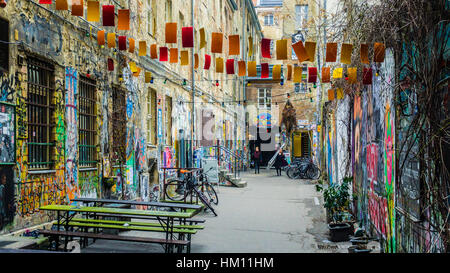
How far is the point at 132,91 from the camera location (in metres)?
12.5

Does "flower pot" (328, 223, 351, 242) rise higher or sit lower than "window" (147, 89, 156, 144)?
lower

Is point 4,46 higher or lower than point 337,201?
higher

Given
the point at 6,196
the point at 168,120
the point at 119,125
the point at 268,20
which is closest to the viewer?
the point at 6,196

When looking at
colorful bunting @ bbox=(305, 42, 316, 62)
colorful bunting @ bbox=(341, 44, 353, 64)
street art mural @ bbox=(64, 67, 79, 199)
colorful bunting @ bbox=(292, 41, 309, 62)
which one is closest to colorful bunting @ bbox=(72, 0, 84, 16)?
street art mural @ bbox=(64, 67, 79, 199)

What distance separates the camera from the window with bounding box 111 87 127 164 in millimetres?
11516

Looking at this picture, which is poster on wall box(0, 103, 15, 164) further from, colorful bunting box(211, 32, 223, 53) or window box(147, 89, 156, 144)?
window box(147, 89, 156, 144)

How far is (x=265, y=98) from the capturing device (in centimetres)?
3750

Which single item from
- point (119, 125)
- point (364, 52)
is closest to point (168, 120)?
point (119, 125)

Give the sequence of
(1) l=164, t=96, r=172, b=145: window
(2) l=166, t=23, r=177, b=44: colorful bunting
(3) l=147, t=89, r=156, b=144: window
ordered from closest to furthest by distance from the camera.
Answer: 1. (2) l=166, t=23, r=177, b=44: colorful bunting
2. (3) l=147, t=89, r=156, b=144: window
3. (1) l=164, t=96, r=172, b=145: window

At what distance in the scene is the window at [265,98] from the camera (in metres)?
37.2

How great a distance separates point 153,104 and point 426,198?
1118 cm

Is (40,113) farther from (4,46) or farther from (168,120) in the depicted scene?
(168,120)

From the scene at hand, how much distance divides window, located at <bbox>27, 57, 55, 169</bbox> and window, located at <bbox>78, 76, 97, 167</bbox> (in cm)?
128

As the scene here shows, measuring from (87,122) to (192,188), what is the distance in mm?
3501
